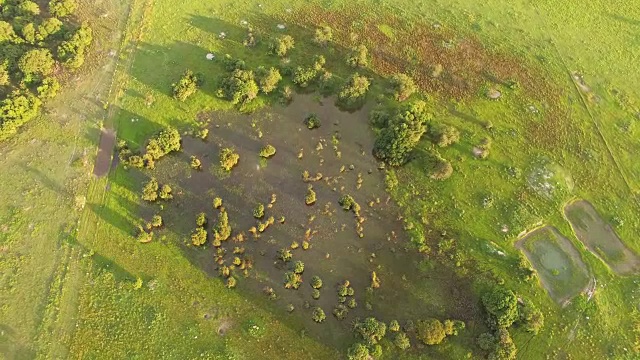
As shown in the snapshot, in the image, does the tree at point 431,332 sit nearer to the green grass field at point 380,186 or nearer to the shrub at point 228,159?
the green grass field at point 380,186

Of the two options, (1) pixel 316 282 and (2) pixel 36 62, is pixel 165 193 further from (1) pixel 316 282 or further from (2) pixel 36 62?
(2) pixel 36 62

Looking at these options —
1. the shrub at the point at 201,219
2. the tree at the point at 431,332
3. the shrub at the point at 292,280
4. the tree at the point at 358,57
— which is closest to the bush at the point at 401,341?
the tree at the point at 431,332

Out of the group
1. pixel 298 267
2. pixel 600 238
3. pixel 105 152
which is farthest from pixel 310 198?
pixel 600 238

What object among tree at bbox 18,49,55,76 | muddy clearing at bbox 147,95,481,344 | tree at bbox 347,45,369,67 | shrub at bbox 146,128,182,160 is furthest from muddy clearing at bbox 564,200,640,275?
tree at bbox 18,49,55,76

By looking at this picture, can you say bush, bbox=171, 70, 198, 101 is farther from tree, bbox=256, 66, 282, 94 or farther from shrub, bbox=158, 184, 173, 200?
shrub, bbox=158, 184, 173, 200

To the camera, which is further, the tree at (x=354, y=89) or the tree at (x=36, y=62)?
the tree at (x=36, y=62)

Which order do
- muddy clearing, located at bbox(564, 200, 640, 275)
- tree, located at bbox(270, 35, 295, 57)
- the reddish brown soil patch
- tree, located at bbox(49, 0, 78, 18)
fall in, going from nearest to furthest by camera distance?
1. muddy clearing, located at bbox(564, 200, 640, 275)
2. the reddish brown soil patch
3. tree, located at bbox(270, 35, 295, 57)
4. tree, located at bbox(49, 0, 78, 18)

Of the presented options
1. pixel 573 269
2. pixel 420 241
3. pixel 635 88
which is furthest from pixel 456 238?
pixel 635 88
